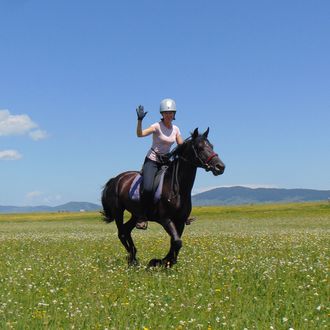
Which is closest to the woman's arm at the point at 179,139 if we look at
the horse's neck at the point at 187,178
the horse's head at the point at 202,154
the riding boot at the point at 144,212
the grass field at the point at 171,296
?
the horse's head at the point at 202,154

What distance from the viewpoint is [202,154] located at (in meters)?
11.2

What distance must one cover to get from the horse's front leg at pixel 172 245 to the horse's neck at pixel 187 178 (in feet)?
2.78

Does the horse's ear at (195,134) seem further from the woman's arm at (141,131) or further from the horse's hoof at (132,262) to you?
the horse's hoof at (132,262)

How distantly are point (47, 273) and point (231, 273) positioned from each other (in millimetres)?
4486

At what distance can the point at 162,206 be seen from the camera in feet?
38.8

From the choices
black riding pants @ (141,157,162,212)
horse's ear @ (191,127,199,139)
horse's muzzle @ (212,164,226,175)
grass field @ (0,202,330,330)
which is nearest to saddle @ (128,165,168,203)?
black riding pants @ (141,157,162,212)

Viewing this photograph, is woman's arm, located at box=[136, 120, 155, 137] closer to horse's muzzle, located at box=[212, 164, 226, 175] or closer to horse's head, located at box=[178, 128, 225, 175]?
horse's head, located at box=[178, 128, 225, 175]

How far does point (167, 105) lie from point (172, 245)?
136 inches

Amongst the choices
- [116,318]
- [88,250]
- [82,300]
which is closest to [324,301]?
[116,318]

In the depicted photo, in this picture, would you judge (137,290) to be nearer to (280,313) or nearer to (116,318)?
(116,318)

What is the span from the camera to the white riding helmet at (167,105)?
12.2 meters

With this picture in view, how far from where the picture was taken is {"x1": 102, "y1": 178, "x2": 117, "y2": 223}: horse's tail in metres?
14.6

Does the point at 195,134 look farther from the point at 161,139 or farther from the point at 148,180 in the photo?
the point at 148,180

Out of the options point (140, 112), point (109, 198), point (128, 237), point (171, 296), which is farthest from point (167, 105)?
point (171, 296)
